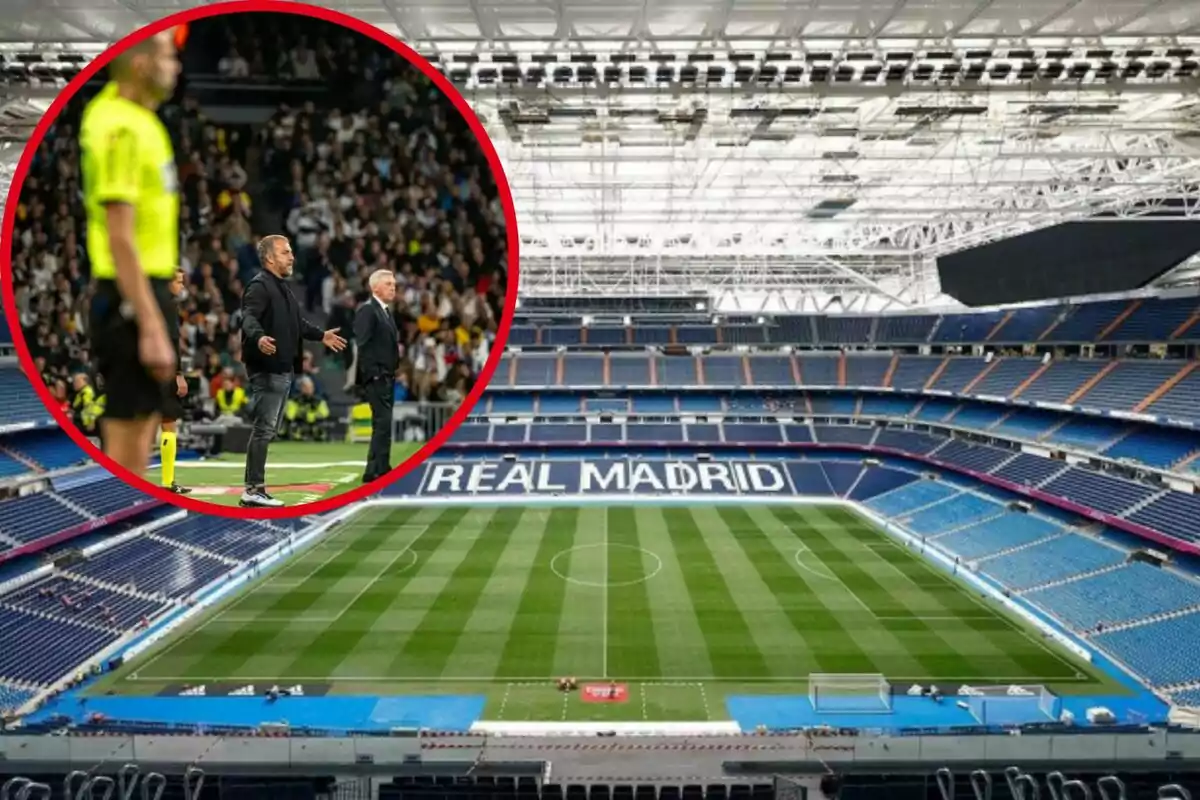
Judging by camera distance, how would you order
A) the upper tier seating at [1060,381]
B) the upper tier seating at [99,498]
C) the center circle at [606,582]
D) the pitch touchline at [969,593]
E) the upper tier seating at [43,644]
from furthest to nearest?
the upper tier seating at [1060,381], the center circle at [606,582], the upper tier seating at [99,498], the pitch touchline at [969,593], the upper tier seating at [43,644]

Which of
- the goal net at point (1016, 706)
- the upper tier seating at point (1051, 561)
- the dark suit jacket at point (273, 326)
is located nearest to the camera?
the dark suit jacket at point (273, 326)

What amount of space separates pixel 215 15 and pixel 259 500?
1.27m

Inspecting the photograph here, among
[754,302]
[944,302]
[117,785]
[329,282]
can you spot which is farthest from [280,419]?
[754,302]

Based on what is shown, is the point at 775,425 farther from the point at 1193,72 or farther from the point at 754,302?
the point at 1193,72

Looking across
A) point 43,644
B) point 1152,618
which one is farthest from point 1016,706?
point 43,644

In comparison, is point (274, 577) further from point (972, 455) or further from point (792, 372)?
point (792, 372)

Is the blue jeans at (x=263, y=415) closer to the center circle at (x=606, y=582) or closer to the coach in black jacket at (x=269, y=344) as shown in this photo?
the coach in black jacket at (x=269, y=344)

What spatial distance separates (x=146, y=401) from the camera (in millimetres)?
2018

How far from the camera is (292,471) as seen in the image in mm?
2475

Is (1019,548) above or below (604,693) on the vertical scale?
above

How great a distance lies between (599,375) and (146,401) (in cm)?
4148

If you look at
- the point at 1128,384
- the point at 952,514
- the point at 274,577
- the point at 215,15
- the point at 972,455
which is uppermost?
the point at 215,15

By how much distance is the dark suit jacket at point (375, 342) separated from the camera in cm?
234

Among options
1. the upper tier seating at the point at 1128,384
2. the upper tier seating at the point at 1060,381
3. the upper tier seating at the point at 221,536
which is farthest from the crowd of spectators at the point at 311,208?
the upper tier seating at the point at 1060,381
